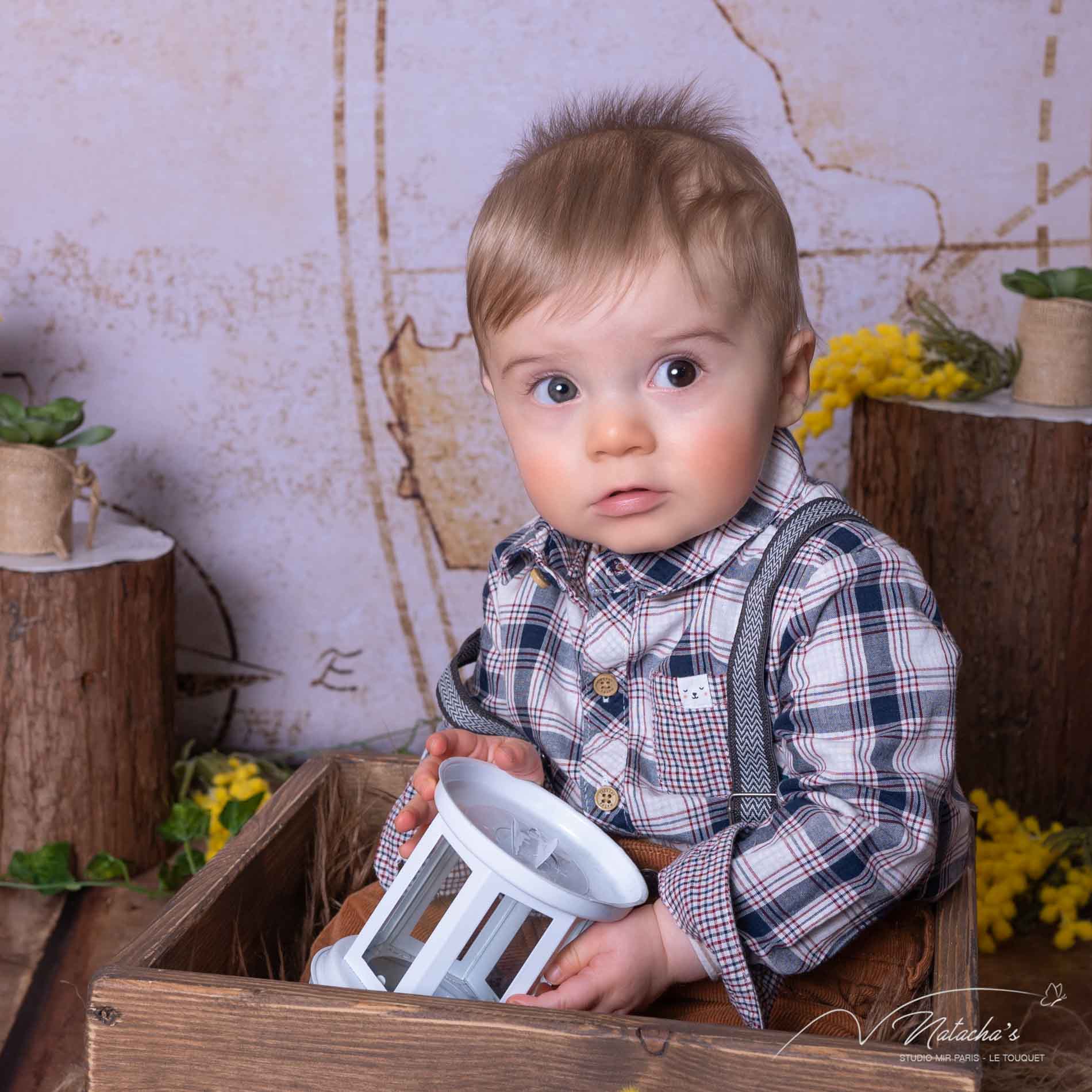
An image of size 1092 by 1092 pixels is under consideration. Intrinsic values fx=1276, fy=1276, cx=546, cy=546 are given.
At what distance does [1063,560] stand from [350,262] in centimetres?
117

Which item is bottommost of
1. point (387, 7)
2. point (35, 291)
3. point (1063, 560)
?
point (1063, 560)

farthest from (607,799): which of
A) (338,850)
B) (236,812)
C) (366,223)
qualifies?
(366,223)

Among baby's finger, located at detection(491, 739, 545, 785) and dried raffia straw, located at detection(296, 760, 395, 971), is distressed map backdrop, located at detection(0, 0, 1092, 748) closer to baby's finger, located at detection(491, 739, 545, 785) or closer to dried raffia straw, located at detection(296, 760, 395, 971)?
dried raffia straw, located at detection(296, 760, 395, 971)

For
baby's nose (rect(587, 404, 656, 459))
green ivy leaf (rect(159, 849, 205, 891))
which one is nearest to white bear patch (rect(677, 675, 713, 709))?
baby's nose (rect(587, 404, 656, 459))

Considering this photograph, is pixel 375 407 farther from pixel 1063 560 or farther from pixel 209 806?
pixel 1063 560

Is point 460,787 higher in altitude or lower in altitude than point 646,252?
lower

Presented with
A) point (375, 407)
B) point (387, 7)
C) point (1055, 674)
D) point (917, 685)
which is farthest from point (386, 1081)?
point (387, 7)

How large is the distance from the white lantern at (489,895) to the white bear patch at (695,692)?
163mm

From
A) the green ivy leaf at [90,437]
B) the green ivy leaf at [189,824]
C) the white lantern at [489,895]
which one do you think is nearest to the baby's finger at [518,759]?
the white lantern at [489,895]

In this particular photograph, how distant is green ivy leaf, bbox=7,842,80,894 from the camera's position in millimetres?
1797

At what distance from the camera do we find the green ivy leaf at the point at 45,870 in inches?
70.7

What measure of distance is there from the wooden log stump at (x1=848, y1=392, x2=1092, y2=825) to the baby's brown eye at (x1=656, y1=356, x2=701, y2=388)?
896 millimetres

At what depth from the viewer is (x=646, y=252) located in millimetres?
961

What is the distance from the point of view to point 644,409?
97 cm
